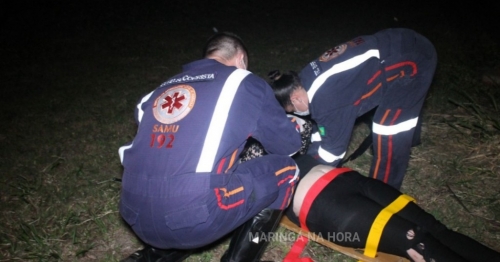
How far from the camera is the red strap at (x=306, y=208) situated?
8.79 feet

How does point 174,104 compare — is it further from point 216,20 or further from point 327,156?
point 216,20

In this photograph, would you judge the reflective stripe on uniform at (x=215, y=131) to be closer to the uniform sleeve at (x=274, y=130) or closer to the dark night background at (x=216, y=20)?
the uniform sleeve at (x=274, y=130)

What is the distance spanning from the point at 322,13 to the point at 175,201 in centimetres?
770

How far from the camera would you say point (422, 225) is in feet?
8.14

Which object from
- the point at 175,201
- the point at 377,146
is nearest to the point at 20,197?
the point at 175,201

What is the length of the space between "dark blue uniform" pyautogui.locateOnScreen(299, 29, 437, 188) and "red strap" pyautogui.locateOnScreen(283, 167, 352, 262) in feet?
0.93

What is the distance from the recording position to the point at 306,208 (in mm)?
2676

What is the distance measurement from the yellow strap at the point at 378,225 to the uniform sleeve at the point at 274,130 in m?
0.62

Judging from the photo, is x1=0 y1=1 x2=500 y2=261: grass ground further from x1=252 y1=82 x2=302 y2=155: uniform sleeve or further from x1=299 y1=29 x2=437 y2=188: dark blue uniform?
x1=252 y1=82 x2=302 y2=155: uniform sleeve

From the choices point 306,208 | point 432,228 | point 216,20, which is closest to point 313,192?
point 306,208

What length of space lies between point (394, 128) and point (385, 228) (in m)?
0.91

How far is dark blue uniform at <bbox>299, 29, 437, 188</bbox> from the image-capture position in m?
2.84

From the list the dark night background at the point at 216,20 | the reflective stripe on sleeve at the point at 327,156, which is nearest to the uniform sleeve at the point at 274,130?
the reflective stripe on sleeve at the point at 327,156

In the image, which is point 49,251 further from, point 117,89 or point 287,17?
point 287,17
